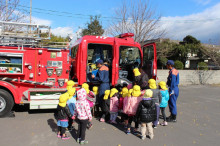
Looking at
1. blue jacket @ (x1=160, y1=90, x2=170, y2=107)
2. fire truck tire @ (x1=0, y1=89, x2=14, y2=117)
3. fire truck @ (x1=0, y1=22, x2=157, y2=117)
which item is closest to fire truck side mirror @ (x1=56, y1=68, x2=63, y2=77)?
fire truck @ (x1=0, y1=22, x2=157, y2=117)

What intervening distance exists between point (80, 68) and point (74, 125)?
1797 mm

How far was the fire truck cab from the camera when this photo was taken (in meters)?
5.99

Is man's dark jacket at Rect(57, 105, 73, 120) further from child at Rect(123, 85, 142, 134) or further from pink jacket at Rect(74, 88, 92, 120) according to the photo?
child at Rect(123, 85, 142, 134)

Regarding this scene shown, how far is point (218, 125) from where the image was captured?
5617 millimetres

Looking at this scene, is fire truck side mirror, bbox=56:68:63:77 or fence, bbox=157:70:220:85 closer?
fire truck side mirror, bbox=56:68:63:77

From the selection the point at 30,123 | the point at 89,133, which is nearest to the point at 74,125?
the point at 89,133

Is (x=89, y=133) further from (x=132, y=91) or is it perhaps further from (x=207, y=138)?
(x=207, y=138)

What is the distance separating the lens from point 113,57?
20.0 feet

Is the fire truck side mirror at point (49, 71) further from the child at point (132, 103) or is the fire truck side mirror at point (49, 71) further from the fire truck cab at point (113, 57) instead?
the child at point (132, 103)

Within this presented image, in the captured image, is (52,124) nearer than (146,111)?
No

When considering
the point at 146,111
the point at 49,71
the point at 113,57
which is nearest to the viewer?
the point at 146,111

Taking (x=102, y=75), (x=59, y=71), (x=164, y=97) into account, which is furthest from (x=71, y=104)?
(x=164, y=97)

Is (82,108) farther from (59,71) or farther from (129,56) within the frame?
(129,56)

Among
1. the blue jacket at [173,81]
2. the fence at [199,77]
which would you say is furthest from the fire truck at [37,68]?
the fence at [199,77]
